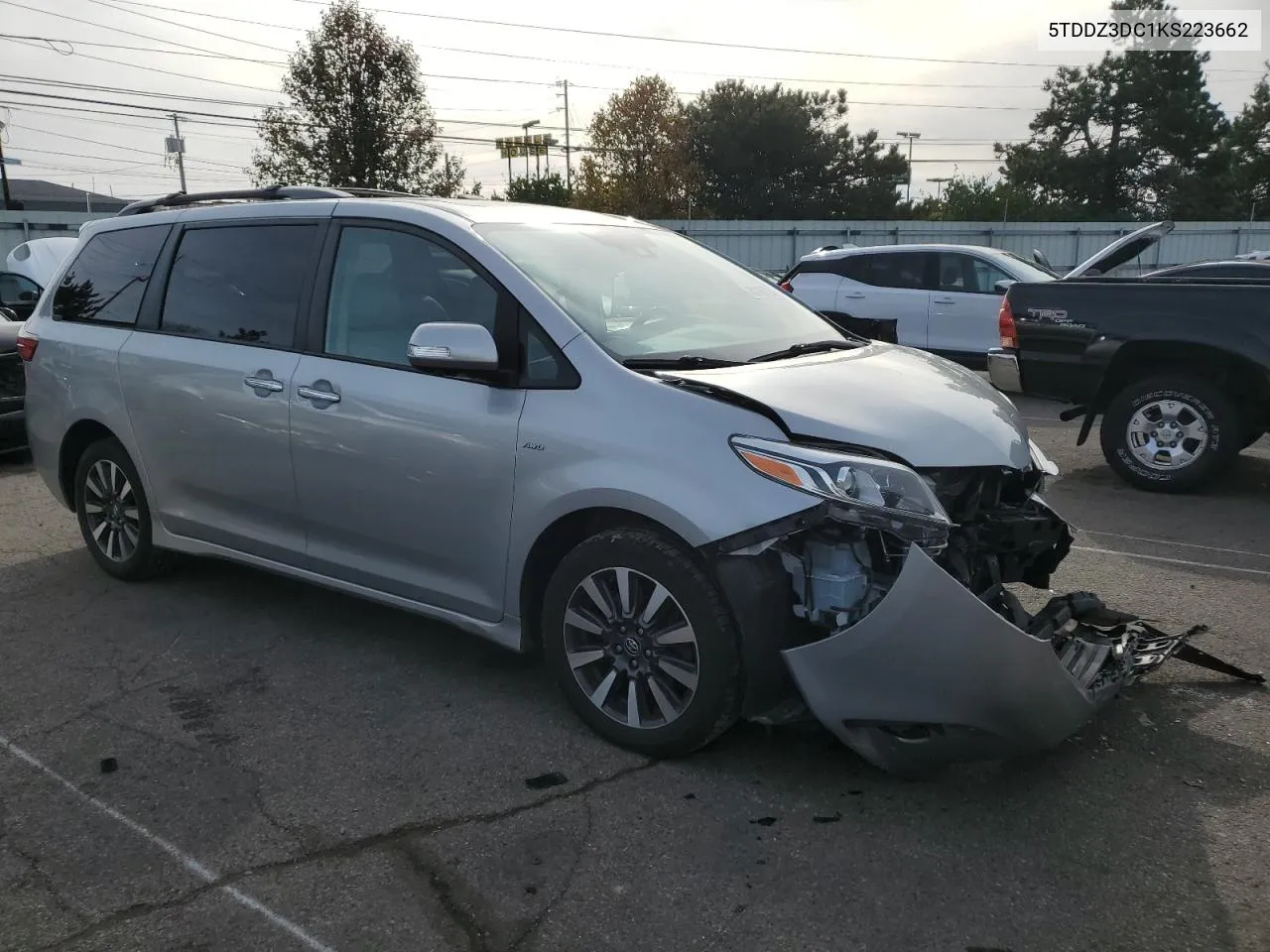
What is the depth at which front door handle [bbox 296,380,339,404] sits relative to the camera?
4151 millimetres

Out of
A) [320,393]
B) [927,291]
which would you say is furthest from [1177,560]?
[927,291]

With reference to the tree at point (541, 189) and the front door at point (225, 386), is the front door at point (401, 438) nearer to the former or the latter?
the front door at point (225, 386)

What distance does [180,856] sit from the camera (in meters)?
3.00

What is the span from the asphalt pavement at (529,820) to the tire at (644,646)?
0.16 m

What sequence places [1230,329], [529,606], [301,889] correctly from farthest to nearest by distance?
[1230,329] → [529,606] → [301,889]

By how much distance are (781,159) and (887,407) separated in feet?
194

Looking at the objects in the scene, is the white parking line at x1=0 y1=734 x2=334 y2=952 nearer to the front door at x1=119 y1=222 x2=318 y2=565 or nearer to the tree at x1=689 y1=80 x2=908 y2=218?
the front door at x1=119 y1=222 x2=318 y2=565

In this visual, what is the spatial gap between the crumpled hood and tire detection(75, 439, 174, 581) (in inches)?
125

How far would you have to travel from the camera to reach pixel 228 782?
343cm

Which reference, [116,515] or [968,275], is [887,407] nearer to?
[116,515]

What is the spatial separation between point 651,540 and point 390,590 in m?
1.34

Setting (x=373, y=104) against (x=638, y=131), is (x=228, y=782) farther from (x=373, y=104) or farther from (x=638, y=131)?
(x=638, y=131)

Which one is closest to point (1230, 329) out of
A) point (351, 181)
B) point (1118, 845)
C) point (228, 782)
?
point (1118, 845)

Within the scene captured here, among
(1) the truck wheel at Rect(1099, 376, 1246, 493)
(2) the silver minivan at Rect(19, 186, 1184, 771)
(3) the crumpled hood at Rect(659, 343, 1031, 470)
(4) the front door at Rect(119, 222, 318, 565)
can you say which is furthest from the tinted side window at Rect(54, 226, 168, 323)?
(1) the truck wheel at Rect(1099, 376, 1246, 493)
